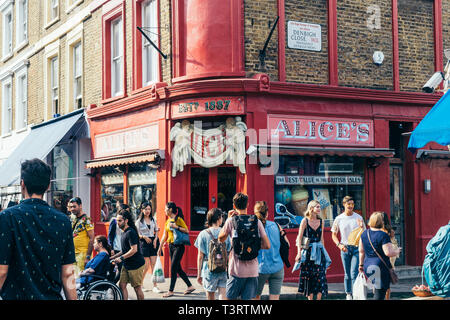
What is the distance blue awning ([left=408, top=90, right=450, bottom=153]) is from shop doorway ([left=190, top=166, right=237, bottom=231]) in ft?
19.6

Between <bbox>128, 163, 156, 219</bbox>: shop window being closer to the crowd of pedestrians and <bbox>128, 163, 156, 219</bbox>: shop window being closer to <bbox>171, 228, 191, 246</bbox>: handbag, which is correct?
the crowd of pedestrians

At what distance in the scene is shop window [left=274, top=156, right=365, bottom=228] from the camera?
41.0 feet

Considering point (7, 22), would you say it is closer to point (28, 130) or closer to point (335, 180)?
point (28, 130)

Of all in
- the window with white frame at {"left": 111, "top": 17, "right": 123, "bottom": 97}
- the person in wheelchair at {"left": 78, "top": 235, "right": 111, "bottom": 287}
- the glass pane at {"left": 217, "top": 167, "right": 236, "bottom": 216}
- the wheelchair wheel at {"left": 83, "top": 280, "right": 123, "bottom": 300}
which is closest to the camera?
the wheelchair wheel at {"left": 83, "top": 280, "right": 123, "bottom": 300}

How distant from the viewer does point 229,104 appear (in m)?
12.1

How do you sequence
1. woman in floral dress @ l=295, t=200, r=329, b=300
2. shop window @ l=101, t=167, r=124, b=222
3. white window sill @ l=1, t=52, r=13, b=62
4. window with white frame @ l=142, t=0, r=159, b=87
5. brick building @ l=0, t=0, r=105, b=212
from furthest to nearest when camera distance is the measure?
white window sill @ l=1, t=52, r=13, b=62 < brick building @ l=0, t=0, r=105, b=212 < shop window @ l=101, t=167, r=124, b=222 < window with white frame @ l=142, t=0, r=159, b=87 < woman in floral dress @ l=295, t=200, r=329, b=300

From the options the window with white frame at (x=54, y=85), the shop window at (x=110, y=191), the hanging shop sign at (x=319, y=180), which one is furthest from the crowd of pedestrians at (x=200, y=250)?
the window with white frame at (x=54, y=85)

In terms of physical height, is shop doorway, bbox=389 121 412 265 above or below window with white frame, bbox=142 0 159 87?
below

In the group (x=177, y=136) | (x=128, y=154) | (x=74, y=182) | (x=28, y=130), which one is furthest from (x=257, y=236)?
(x=28, y=130)

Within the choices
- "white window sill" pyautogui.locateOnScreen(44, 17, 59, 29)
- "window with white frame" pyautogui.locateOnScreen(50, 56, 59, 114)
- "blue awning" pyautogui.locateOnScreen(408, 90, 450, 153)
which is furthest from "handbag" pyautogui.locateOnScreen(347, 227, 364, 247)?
"white window sill" pyautogui.locateOnScreen(44, 17, 59, 29)

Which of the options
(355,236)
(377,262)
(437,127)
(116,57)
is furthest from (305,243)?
(116,57)

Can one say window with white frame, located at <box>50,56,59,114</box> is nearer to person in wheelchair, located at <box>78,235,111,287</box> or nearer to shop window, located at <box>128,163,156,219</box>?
shop window, located at <box>128,163,156,219</box>

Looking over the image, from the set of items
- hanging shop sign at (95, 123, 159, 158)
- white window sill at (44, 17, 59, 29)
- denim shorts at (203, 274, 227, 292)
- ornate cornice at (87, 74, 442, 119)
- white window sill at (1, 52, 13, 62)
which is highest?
white window sill at (44, 17, 59, 29)

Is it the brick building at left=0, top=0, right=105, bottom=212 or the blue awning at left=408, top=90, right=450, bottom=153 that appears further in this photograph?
the brick building at left=0, top=0, right=105, bottom=212
